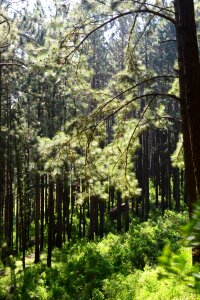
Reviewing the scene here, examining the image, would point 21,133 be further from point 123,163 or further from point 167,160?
point 167,160

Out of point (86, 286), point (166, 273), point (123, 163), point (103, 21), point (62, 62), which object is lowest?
point (86, 286)

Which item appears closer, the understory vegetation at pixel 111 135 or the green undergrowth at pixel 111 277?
the understory vegetation at pixel 111 135

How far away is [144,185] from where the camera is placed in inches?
1194

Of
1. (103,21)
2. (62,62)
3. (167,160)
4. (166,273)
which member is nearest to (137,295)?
(62,62)

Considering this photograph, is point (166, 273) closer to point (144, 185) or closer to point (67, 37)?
point (67, 37)

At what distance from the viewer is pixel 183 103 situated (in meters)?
6.94

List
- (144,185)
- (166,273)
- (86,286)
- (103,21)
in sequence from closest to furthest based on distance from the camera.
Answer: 1. (166,273)
2. (103,21)
3. (86,286)
4. (144,185)

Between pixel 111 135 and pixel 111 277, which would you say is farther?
pixel 111 277

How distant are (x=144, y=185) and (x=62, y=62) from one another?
23.8 meters

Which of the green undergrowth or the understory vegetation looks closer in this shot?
the understory vegetation

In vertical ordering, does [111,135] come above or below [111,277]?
above

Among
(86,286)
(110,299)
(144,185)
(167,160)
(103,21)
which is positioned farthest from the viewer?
(167,160)

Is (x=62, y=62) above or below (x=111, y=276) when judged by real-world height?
above

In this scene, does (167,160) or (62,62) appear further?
(167,160)
